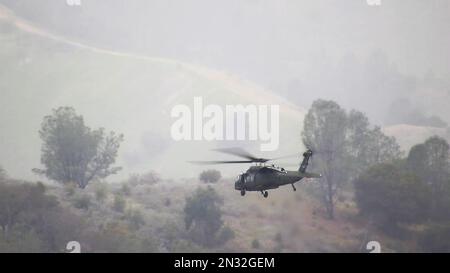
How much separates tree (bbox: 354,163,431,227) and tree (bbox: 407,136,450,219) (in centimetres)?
807

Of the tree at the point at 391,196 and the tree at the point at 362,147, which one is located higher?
the tree at the point at 362,147

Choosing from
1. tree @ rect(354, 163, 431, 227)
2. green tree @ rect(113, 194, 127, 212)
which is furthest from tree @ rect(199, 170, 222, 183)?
tree @ rect(354, 163, 431, 227)

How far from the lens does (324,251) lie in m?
124

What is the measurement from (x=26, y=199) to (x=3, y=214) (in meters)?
4.47

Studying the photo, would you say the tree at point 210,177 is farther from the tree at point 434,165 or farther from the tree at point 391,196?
the tree at point 434,165

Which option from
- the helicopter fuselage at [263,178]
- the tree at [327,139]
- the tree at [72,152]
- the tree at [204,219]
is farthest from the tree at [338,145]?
the helicopter fuselage at [263,178]

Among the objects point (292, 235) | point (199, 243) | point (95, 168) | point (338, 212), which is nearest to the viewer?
point (292, 235)

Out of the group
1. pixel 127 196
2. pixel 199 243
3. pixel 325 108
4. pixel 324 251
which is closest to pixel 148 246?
pixel 199 243

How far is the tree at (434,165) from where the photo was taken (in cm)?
14162

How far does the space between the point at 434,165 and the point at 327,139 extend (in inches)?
967

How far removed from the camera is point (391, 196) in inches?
4953

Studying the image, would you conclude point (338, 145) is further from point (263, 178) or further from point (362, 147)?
point (263, 178)

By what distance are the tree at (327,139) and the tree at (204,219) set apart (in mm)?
20297
